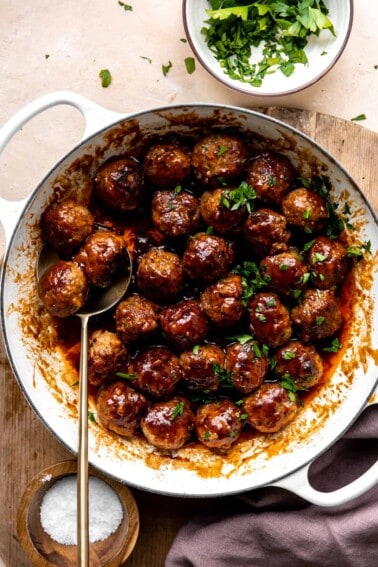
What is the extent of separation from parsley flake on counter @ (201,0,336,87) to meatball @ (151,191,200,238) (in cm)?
75

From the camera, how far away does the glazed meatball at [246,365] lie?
369cm

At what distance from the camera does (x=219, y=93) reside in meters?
4.02

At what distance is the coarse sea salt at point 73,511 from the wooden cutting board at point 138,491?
5.4 inches

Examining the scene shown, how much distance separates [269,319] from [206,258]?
437 millimetres

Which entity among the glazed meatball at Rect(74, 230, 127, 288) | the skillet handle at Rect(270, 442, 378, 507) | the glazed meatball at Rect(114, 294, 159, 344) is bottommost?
the skillet handle at Rect(270, 442, 378, 507)

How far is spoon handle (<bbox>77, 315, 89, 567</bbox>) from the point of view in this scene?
3100 millimetres

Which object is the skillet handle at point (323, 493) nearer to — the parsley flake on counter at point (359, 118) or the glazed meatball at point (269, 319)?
the glazed meatball at point (269, 319)

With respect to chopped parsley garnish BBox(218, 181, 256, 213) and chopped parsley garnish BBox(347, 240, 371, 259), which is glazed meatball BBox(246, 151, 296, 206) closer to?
chopped parsley garnish BBox(218, 181, 256, 213)

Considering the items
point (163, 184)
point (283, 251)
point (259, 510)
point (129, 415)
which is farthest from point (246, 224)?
point (259, 510)

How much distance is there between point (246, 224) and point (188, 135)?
22.6 inches

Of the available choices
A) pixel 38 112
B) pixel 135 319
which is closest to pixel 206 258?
pixel 135 319

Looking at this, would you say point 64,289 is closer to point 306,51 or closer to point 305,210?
point 305,210

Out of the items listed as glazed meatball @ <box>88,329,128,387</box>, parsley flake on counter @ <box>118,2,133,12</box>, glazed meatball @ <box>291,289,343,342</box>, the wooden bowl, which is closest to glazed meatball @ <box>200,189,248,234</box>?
glazed meatball @ <box>291,289,343,342</box>

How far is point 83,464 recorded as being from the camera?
131 inches
